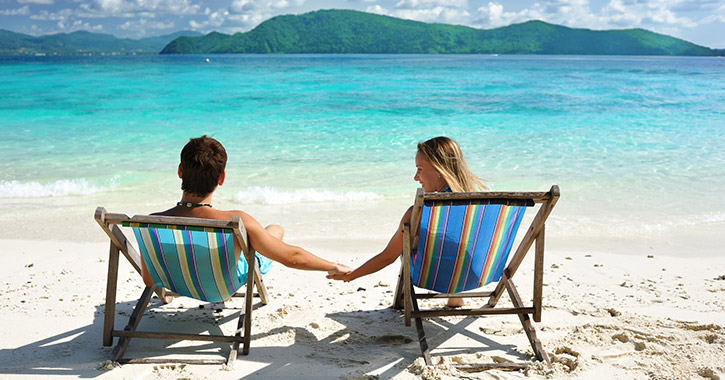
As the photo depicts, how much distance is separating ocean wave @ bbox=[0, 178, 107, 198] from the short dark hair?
5.60 metres

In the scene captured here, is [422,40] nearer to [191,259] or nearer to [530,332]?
[530,332]

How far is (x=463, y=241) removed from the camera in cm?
297

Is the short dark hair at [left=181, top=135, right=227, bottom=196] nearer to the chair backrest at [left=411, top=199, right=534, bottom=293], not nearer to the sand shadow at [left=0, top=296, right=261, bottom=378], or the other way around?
the sand shadow at [left=0, top=296, right=261, bottom=378]

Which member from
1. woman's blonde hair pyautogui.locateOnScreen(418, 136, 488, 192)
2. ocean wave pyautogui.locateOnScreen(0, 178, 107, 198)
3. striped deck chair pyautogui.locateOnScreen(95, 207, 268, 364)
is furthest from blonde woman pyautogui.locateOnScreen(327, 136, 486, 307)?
ocean wave pyautogui.locateOnScreen(0, 178, 107, 198)

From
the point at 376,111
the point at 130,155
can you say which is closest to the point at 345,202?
the point at 130,155

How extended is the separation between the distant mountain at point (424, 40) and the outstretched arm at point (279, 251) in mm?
110651

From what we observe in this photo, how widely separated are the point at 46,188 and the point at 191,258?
6.03m

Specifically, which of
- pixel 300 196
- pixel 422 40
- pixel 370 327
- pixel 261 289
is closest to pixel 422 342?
pixel 370 327

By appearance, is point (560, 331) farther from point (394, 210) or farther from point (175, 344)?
point (394, 210)

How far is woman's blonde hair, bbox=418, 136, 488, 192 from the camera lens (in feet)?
10.4

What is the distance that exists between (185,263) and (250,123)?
1215 cm

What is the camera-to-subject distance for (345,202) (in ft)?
23.6

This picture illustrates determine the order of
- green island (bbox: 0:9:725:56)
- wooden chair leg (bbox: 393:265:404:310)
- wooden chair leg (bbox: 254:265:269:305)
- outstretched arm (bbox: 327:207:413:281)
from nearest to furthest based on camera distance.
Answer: outstretched arm (bbox: 327:207:413:281) < wooden chair leg (bbox: 254:265:269:305) < wooden chair leg (bbox: 393:265:404:310) < green island (bbox: 0:9:725:56)

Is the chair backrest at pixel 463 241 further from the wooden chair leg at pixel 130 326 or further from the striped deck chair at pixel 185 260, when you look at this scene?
the wooden chair leg at pixel 130 326
